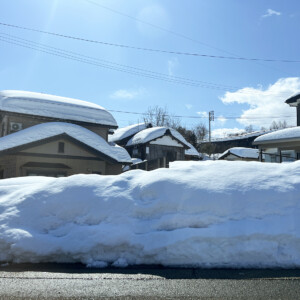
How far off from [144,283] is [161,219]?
Result: 1189 mm

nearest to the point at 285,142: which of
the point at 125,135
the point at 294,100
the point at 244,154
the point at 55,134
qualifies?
the point at 294,100

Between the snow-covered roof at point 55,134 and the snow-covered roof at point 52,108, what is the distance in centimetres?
204

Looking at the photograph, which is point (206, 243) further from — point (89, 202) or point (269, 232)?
point (89, 202)

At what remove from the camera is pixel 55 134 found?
1320cm

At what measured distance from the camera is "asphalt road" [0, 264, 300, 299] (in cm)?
313

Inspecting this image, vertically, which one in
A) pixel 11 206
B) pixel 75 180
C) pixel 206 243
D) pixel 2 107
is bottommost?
pixel 206 243

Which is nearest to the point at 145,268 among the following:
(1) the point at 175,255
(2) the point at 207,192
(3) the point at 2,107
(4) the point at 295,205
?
(1) the point at 175,255

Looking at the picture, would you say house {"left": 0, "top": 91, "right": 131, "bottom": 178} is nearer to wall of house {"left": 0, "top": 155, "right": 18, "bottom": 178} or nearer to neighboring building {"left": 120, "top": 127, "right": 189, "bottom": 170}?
wall of house {"left": 0, "top": 155, "right": 18, "bottom": 178}

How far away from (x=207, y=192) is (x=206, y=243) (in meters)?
0.99

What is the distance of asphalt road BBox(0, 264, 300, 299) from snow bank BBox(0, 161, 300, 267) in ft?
0.69

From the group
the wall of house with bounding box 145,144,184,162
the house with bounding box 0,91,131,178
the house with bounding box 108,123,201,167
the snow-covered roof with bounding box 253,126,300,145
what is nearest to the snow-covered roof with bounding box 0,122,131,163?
the house with bounding box 0,91,131,178

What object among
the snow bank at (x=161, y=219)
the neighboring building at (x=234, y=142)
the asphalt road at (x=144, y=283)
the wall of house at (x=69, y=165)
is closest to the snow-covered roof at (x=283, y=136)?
the wall of house at (x=69, y=165)

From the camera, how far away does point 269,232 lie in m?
4.11

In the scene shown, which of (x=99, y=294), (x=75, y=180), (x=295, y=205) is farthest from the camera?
(x=75, y=180)
